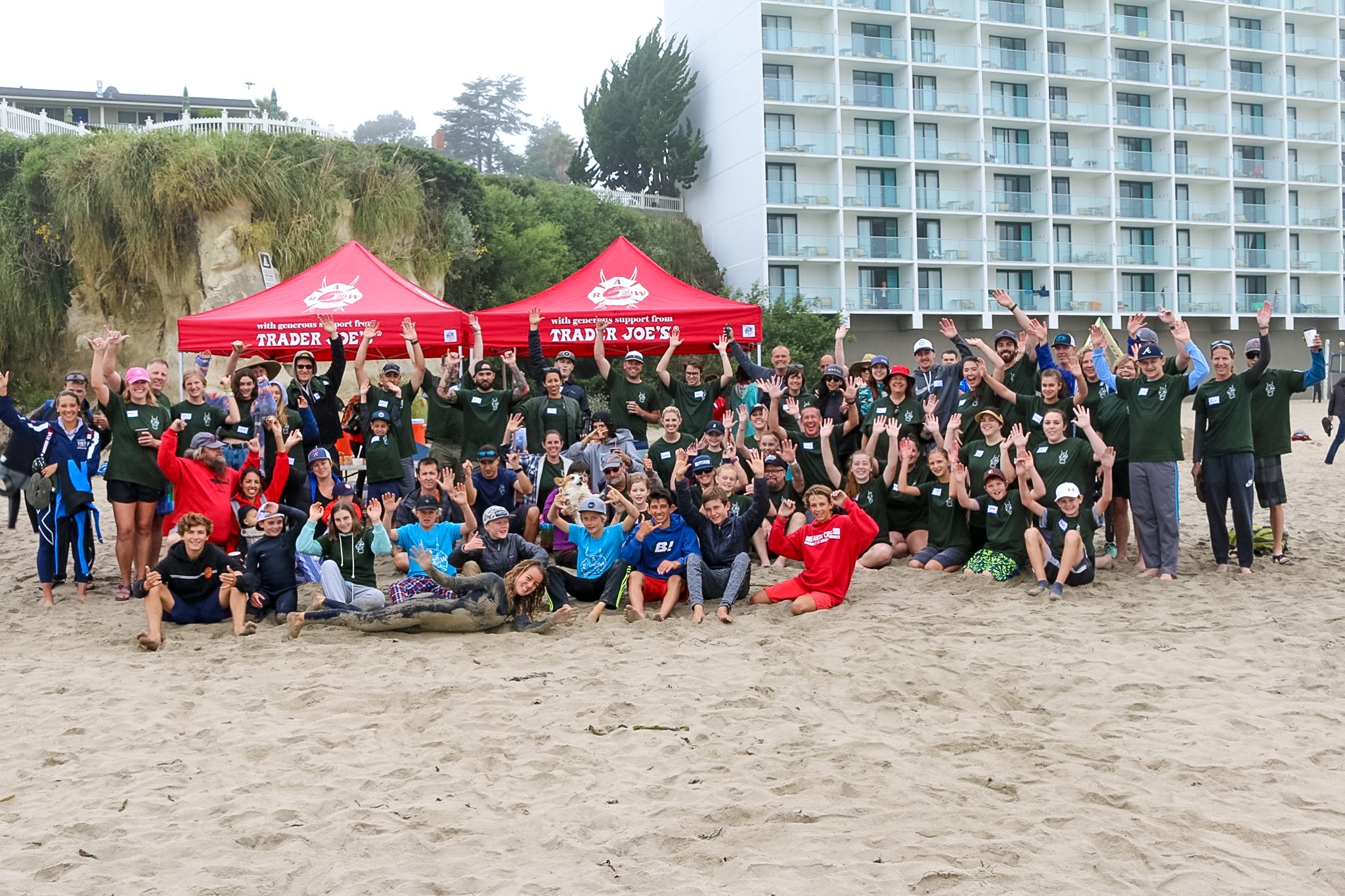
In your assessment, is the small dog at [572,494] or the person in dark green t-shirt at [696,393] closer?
the small dog at [572,494]

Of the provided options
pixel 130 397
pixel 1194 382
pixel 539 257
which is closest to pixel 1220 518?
pixel 1194 382

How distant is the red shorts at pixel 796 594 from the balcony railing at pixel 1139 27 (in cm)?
3675

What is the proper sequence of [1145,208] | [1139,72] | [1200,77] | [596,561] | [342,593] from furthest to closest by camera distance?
[1200,77], [1145,208], [1139,72], [596,561], [342,593]

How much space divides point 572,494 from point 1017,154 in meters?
32.7

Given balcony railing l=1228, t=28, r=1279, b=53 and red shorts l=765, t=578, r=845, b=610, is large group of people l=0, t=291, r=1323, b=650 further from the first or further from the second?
balcony railing l=1228, t=28, r=1279, b=53

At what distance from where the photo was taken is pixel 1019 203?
36406mm

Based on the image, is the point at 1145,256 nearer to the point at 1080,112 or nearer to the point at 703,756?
the point at 1080,112

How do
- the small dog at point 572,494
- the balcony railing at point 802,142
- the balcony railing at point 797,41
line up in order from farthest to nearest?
the balcony railing at point 802,142
the balcony railing at point 797,41
the small dog at point 572,494

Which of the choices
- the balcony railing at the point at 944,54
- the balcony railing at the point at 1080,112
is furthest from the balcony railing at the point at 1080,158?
the balcony railing at the point at 944,54

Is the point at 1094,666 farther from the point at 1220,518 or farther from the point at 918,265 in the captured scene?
the point at 918,265

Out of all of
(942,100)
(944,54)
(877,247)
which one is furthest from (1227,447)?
(944,54)

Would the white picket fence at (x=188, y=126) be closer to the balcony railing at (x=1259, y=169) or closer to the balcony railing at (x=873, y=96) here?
the balcony railing at (x=873, y=96)

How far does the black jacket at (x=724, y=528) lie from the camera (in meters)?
7.57

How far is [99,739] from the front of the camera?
477 cm
